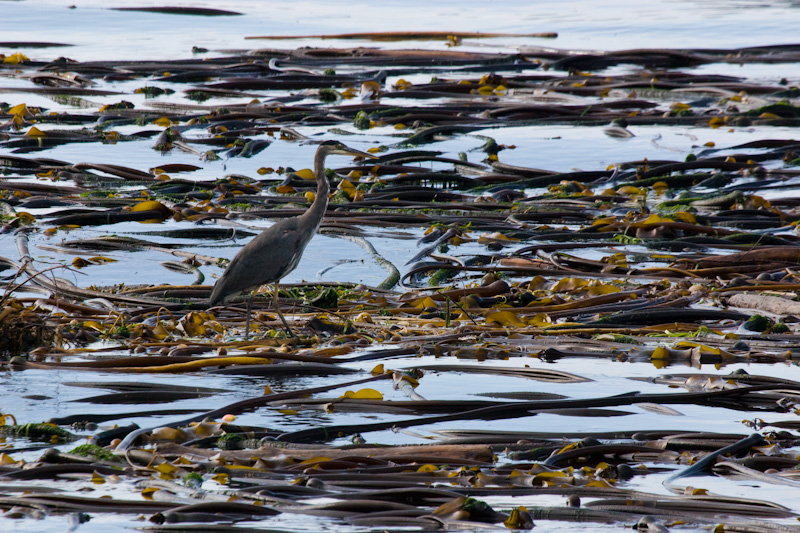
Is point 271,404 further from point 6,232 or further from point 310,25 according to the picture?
point 310,25

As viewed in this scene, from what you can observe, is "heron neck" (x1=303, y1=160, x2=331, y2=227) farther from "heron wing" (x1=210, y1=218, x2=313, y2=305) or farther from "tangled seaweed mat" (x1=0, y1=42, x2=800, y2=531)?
"tangled seaweed mat" (x1=0, y1=42, x2=800, y2=531)

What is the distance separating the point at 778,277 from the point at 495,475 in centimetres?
374

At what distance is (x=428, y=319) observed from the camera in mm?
6059

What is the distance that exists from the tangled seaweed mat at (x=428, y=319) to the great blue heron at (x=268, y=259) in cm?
20

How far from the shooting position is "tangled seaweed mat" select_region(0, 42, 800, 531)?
340 cm

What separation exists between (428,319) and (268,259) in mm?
1025

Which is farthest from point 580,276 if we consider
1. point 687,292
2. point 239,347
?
point 239,347

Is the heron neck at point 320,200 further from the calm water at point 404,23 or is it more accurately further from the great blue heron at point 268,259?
the calm water at point 404,23

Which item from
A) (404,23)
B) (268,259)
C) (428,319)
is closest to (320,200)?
(268,259)

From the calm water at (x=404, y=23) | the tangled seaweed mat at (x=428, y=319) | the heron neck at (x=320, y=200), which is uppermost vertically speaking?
the calm water at (x=404, y=23)

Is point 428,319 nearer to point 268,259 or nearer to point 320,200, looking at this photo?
point 268,259

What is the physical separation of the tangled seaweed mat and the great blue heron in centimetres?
20

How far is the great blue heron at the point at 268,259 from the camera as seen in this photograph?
20.4 feet

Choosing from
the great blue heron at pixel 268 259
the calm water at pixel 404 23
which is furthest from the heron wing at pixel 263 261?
the calm water at pixel 404 23
